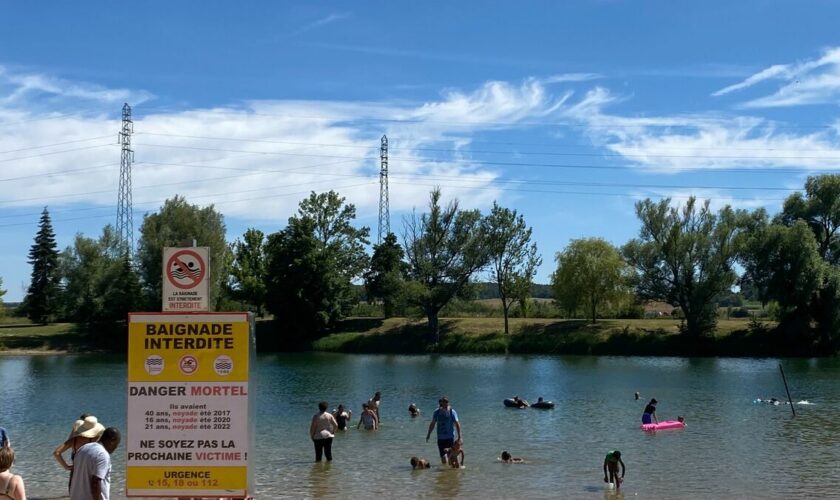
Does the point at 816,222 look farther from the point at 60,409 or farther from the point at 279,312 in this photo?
the point at 60,409

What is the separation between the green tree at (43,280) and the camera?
107 metres

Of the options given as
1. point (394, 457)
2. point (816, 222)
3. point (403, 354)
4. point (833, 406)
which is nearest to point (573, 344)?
point (403, 354)

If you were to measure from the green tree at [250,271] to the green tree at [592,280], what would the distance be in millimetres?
33095

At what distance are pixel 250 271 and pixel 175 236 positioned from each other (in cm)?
1721

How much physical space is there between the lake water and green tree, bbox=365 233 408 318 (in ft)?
101

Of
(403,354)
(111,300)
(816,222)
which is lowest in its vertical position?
(403,354)

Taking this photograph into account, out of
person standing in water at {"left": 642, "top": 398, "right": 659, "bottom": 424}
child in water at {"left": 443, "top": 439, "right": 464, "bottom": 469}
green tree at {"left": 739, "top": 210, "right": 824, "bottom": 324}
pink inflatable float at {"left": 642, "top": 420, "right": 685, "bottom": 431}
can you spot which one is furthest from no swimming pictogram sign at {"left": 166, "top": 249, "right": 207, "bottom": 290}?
green tree at {"left": 739, "top": 210, "right": 824, "bottom": 324}

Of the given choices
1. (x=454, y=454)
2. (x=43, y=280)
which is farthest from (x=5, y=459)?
(x=43, y=280)

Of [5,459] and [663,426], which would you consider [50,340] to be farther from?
[5,459]

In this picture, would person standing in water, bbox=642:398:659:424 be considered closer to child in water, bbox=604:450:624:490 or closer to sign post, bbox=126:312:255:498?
child in water, bbox=604:450:624:490

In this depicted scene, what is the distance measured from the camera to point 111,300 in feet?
297

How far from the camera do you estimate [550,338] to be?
3346 inches

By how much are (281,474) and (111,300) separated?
242ft

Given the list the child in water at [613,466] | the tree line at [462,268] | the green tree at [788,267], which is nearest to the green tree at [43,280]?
the tree line at [462,268]
